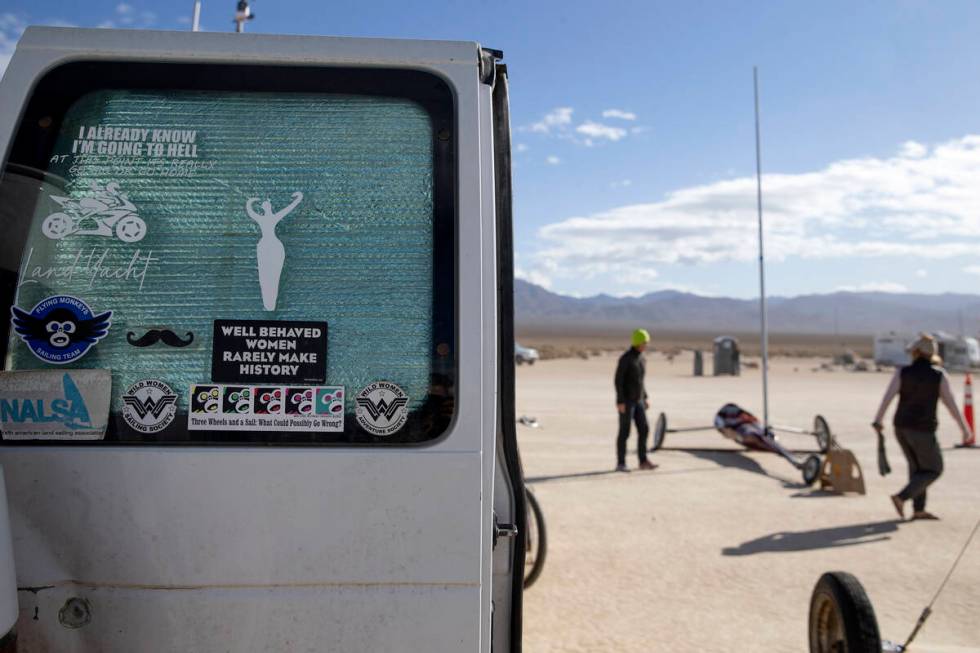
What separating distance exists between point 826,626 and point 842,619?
Answer: 15.4 inches

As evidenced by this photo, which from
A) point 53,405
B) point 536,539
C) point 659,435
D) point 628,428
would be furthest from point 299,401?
point 659,435

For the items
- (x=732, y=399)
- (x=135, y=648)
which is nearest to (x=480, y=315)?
(x=135, y=648)

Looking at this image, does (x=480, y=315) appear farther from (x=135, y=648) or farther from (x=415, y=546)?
(x=135, y=648)

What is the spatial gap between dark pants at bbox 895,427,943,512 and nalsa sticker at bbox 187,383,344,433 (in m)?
7.34

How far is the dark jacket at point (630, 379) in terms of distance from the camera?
10203mm

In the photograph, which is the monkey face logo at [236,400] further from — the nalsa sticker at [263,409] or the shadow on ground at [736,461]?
the shadow on ground at [736,461]

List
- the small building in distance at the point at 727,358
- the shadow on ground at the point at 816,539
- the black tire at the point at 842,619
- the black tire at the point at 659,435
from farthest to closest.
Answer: the small building in distance at the point at 727,358 → the black tire at the point at 659,435 → the shadow on ground at the point at 816,539 → the black tire at the point at 842,619

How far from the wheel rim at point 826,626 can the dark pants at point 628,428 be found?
20.4ft

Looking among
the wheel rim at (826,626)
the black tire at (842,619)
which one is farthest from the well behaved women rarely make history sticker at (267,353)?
the wheel rim at (826,626)

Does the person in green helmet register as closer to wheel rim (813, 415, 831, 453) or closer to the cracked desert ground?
the cracked desert ground

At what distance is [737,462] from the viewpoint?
437 inches

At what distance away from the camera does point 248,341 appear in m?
1.91

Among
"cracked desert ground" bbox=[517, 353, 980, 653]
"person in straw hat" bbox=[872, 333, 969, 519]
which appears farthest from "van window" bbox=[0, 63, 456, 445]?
"person in straw hat" bbox=[872, 333, 969, 519]

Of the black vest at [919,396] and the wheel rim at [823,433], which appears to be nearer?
Result: the black vest at [919,396]
